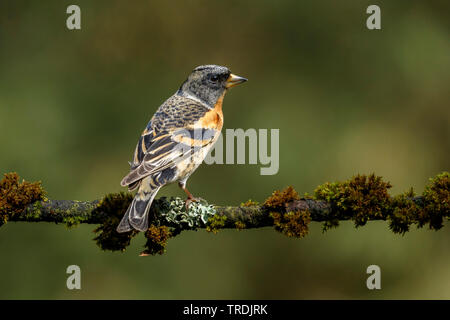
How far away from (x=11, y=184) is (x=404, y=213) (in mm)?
3126

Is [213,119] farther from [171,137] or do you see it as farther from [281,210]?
[281,210]

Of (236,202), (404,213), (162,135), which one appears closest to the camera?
(404,213)

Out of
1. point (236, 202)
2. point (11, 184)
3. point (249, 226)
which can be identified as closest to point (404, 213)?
point (249, 226)

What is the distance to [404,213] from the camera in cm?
477

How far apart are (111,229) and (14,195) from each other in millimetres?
809

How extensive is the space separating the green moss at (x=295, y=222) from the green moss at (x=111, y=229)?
1175mm

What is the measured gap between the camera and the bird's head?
6.70 m

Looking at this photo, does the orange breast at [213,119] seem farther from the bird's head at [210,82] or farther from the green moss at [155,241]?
the green moss at [155,241]

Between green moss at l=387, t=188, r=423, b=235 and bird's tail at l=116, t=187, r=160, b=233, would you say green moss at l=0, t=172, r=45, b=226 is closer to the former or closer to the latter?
bird's tail at l=116, t=187, r=160, b=233

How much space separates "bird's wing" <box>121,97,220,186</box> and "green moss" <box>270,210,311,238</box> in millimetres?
1254

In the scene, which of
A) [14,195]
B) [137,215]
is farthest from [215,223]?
[14,195]

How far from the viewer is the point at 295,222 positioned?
4711 millimetres

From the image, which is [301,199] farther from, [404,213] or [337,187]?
[404,213]

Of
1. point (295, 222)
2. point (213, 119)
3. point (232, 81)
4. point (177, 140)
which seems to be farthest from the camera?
point (232, 81)
